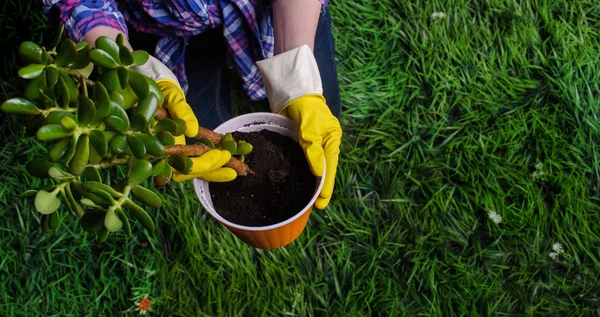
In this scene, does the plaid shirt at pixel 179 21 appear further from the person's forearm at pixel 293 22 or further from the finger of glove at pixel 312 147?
the finger of glove at pixel 312 147

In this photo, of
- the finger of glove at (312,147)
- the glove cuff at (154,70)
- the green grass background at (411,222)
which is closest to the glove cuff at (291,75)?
the finger of glove at (312,147)

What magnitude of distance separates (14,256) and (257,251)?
85 centimetres

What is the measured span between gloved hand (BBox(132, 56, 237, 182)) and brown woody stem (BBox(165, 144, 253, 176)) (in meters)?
0.02

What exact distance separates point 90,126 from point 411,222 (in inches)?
53.3

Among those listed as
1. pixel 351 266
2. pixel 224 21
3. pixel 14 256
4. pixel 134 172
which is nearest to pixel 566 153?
pixel 351 266

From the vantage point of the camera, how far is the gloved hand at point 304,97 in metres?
1.37

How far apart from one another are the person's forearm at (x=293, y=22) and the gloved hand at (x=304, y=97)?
51 mm

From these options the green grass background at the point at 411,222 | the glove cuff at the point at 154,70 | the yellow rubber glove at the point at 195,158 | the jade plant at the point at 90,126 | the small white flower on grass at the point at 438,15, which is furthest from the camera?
the small white flower on grass at the point at 438,15

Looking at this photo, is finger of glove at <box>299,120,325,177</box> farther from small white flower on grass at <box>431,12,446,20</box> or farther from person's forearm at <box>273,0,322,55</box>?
small white flower on grass at <box>431,12,446,20</box>

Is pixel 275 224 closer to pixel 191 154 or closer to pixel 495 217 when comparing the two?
pixel 191 154

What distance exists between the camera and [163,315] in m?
1.81

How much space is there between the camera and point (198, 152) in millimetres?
1022

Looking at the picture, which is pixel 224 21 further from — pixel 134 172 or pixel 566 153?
pixel 566 153

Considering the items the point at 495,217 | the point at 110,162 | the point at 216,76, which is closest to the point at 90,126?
the point at 110,162
